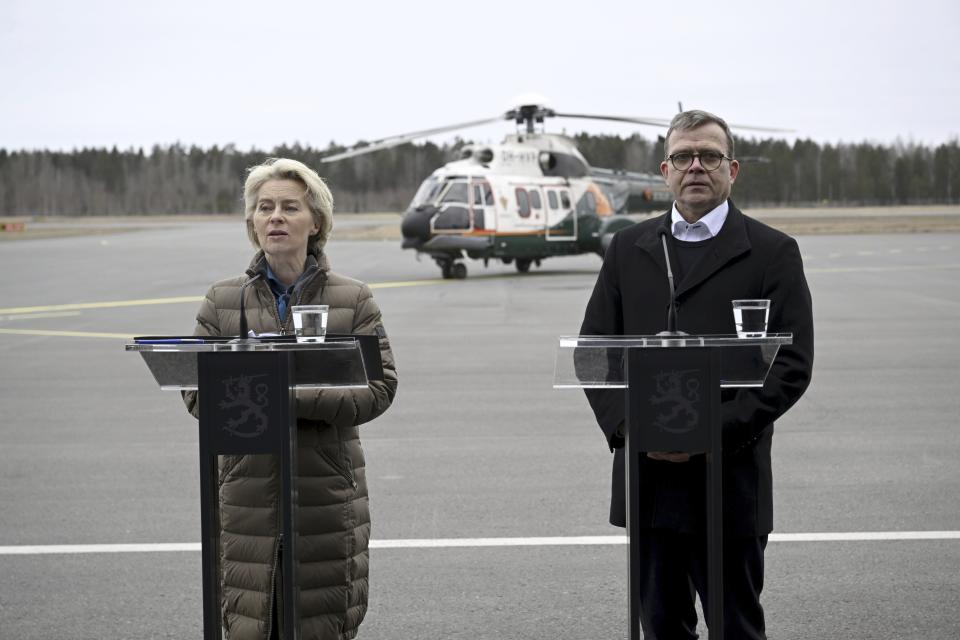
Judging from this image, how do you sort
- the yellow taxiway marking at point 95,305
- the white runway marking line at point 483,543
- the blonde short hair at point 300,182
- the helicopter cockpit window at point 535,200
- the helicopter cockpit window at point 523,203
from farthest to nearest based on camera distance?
the helicopter cockpit window at point 535,200 < the helicopter cockpit window at point 523,203 < the yellow taxiway marking at point 95,305 < the white runway marking line at point 483,543 < the blonde short hair at point 300,182

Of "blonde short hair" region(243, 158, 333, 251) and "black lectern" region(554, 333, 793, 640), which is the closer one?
"black lectern" region(554, 333, 793, 640)

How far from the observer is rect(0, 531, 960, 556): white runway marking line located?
586 centimetres

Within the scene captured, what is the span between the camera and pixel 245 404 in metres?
3.20

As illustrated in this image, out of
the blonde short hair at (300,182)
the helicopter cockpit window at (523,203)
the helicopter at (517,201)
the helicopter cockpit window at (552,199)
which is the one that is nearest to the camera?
the blonde short hair at (300,182)

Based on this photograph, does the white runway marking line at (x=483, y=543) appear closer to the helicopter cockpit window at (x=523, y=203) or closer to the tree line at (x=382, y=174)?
the helicopter cockpit window at (x=523, y=203)

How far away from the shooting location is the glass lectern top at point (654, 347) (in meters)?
3.15

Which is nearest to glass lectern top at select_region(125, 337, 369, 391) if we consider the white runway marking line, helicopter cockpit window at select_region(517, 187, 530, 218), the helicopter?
the white runway marking line

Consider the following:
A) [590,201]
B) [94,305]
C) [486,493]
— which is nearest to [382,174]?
[590,201]

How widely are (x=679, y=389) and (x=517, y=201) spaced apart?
79.8 ft

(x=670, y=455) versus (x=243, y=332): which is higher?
(x=243, y=332)

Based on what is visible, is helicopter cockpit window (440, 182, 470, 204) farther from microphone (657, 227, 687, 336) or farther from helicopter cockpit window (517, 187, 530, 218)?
microphone (657, 227, 687, 336)

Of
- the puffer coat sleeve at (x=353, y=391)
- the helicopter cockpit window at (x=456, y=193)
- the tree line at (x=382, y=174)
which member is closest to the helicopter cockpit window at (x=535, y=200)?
the helicopter cockpit window at (x=456, y=193)

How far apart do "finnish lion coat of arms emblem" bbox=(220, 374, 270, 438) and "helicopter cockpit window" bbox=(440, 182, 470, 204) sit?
23.0m

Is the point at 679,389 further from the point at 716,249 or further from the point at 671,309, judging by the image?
the point at 716,249
